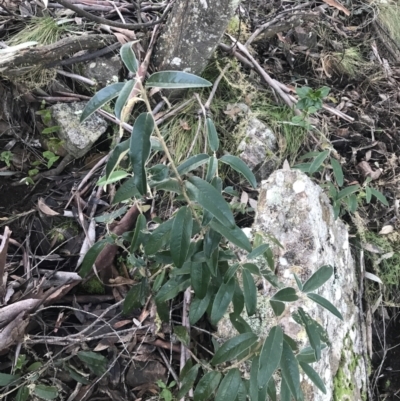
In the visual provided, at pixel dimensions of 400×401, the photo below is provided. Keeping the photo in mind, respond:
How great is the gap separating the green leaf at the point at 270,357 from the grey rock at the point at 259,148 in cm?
100

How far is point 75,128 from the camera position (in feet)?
5.94

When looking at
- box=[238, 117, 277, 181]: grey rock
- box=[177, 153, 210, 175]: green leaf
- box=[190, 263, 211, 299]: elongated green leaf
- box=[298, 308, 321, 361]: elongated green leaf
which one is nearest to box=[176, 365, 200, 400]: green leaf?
box=[190, 263, 211, 299]: elongated green leaf

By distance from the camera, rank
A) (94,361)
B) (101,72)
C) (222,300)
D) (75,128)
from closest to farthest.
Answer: (222,300), (94,361), (75,128), (101,72)

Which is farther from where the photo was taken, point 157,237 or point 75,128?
point 75,128

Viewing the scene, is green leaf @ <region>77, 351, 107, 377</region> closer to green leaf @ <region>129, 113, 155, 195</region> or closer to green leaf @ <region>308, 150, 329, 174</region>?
green leaf @ <region>129, 113, 155, 195</region>

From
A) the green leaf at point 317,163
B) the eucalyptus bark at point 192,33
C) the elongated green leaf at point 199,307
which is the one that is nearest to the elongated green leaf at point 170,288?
the elongated green leaf at point 199,307

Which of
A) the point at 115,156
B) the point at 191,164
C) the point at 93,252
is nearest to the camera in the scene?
the point at 115,156

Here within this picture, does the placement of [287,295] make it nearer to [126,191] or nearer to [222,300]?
[222,300]

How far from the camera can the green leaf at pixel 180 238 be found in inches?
40.7

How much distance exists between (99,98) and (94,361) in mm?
912

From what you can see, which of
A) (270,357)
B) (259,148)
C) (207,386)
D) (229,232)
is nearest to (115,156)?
(229,232)

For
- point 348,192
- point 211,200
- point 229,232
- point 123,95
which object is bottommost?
point 348,192

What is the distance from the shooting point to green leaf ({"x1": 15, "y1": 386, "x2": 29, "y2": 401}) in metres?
1.30

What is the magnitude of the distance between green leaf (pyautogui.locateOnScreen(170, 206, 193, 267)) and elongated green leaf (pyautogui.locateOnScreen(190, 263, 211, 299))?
6.4 inches
